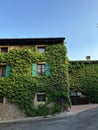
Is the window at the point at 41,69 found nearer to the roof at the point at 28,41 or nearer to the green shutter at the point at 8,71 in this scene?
the roof at the point at 28,41

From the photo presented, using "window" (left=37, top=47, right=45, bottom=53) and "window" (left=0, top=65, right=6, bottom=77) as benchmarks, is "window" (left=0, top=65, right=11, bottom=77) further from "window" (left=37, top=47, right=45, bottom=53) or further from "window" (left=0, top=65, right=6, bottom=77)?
"window" (left=37, top=47, right=45, bottom=53)

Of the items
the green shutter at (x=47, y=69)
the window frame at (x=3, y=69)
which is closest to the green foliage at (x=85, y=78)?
the green shutter at (x=47, y=69)

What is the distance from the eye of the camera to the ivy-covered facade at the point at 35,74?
20.5 m

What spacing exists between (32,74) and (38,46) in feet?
11.0

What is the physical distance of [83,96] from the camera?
2669 centimetres

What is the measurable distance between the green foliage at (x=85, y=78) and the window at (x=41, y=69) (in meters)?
7.05

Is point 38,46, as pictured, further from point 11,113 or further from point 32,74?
point 11,113

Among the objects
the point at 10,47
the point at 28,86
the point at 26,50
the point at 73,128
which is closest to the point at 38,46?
the point at 26,50

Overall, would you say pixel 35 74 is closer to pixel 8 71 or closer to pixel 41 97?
pixel 41 97

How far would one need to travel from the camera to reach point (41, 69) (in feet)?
71.3

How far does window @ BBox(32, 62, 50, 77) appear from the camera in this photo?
2139 centimetres

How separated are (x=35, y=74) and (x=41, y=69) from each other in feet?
2.95

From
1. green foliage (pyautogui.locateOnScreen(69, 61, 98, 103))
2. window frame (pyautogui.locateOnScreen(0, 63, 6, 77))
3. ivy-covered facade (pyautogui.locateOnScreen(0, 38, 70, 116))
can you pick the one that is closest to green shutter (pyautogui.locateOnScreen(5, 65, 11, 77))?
ivy-covered facade (pyautogui.locateOnScreen(0, 38, 70, 116))

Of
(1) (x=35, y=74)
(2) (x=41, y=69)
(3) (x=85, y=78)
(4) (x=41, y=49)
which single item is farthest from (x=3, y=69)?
(3) (x=85, y=78)
